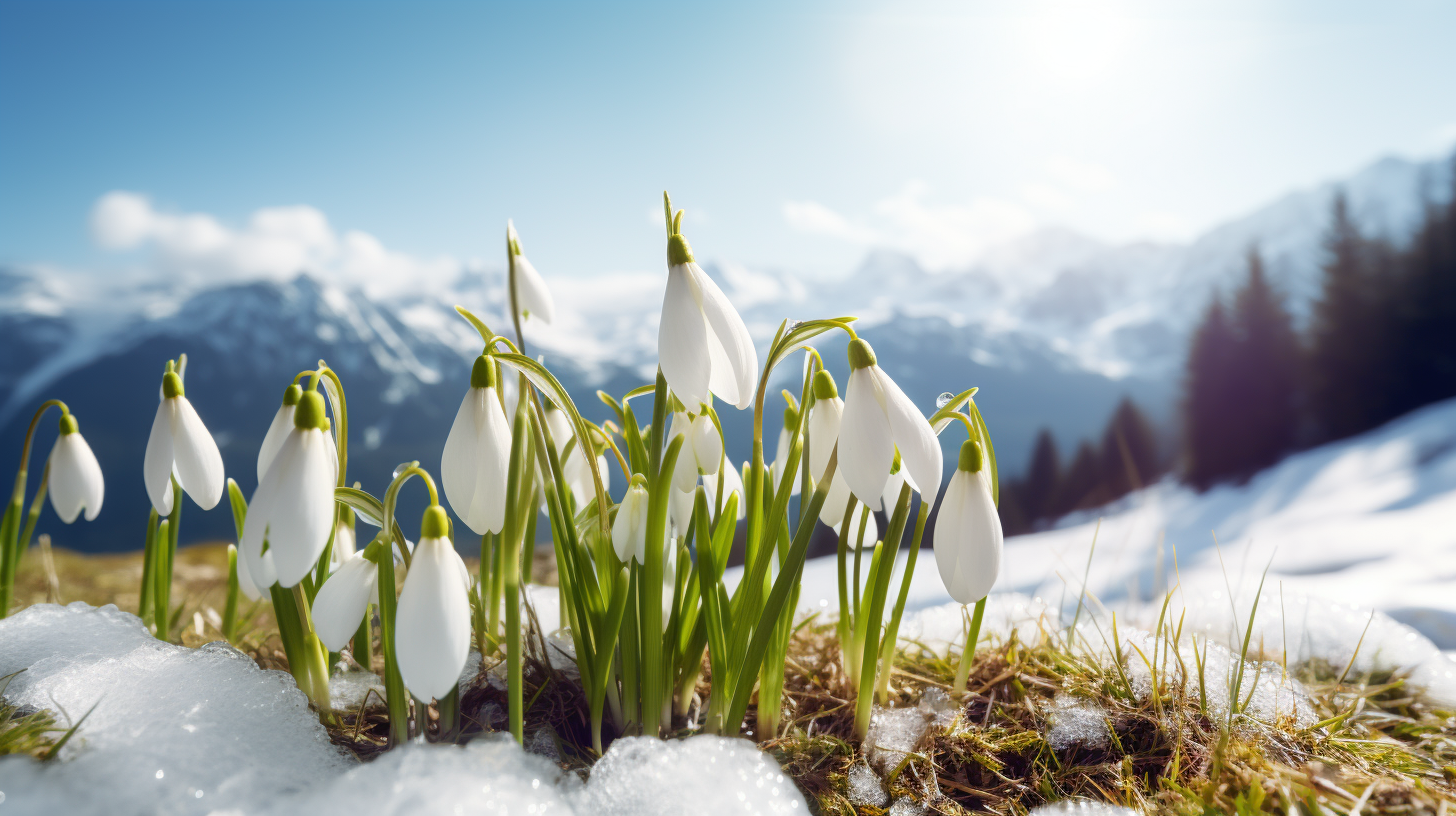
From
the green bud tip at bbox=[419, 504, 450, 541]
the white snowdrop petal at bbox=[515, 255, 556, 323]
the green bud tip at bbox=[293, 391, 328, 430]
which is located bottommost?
the green bud tip at bbox=[419, 504, 450, 541]

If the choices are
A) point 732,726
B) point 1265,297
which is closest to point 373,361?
point 1265,297

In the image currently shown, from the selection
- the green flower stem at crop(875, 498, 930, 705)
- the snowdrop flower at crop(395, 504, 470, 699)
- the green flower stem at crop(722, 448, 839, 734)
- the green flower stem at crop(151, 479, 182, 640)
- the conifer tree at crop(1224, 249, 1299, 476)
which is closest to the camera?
the snowdrop flower at crop(395, 504, 470, 699)

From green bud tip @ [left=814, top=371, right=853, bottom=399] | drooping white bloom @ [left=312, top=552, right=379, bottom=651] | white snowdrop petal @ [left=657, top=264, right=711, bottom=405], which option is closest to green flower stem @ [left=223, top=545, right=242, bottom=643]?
drooping white bloom @ [left=312, top=552, right=379, bottom=651]

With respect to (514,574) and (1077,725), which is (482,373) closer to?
(514,574)

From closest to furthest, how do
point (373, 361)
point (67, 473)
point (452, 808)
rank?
point (452, 808) → point (67, 473) → point (373, 361)

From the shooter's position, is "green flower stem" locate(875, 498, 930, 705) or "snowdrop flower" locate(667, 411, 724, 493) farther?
"green flower stem" locate(875, 498, 930, 705)

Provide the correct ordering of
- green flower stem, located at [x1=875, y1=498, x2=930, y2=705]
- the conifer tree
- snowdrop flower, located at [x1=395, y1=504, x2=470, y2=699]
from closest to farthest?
snowdrop flower, located at [x1=395, y1=504, x2=470, y2=699] < green flower stem, located at [x1=875, y1=498, x2=930, y2=705] < the conifer tree

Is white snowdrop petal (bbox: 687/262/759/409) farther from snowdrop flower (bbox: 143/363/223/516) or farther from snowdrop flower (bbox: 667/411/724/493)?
snowdrop flower (bbox: 143/363/223/516)

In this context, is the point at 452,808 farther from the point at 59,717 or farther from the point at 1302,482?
the point at 1302,482
